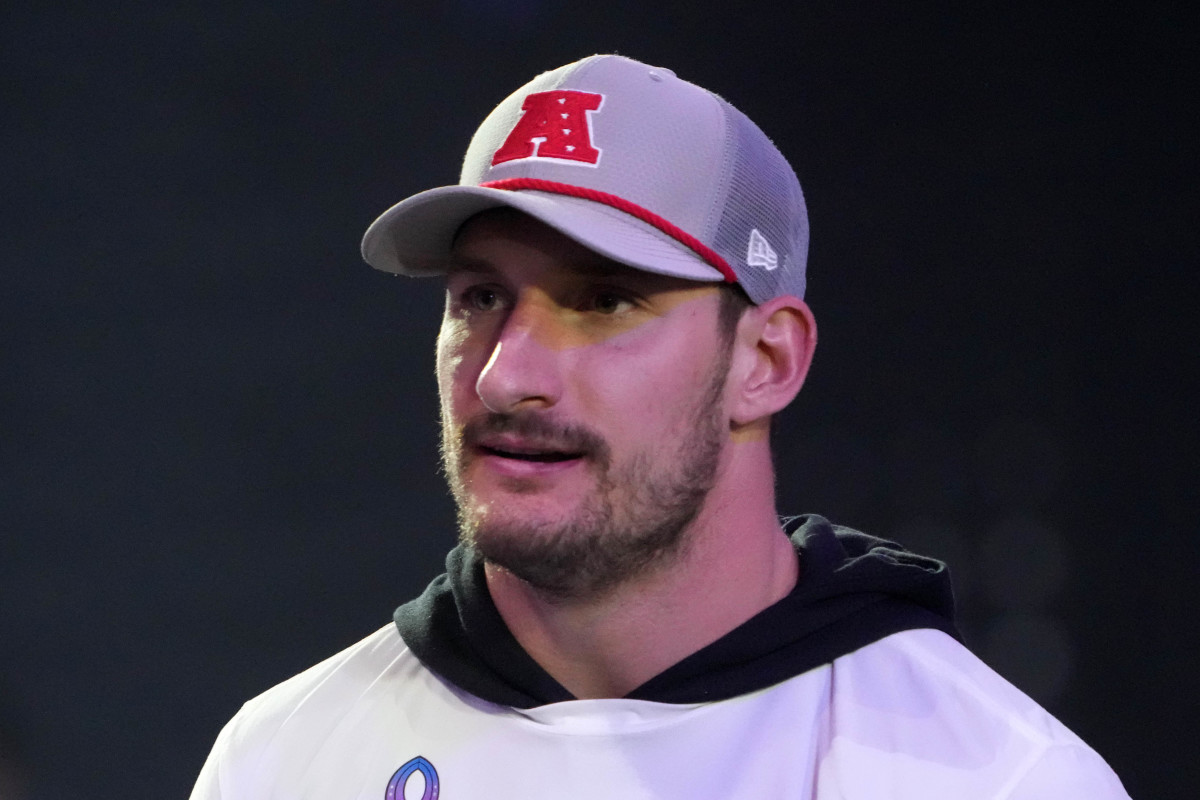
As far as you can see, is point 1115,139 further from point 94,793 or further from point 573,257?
point 94,793

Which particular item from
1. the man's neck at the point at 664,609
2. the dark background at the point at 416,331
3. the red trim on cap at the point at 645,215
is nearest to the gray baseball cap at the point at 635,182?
the red trim on cap at the point at 645,215

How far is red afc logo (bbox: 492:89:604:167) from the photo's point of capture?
1.22m

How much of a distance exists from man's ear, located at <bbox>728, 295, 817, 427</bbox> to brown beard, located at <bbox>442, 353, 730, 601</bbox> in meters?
0.03

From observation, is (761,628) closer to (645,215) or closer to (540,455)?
(540,455)

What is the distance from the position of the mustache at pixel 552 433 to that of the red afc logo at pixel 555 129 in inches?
9.3

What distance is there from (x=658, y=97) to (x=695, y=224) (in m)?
0.14

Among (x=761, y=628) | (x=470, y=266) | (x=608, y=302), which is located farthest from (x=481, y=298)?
(x=761, y=628)

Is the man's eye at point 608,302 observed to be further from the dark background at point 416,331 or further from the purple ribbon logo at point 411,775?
the dark background at point 416,331

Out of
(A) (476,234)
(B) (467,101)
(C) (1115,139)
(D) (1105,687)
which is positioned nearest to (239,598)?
(B) (467,101)

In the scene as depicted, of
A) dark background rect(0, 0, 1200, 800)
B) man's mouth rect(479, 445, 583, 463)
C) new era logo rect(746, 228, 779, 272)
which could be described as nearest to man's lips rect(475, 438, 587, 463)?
man's mouth rect(479, 445, 583, 463)

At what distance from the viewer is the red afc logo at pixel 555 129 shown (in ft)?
4.01

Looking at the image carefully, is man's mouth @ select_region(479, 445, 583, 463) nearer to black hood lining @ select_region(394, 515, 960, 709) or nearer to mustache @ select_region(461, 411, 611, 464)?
mustache @ select_region(461, 411, 611, 464)

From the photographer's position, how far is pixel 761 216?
1.26m

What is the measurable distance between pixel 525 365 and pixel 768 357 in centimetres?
25
